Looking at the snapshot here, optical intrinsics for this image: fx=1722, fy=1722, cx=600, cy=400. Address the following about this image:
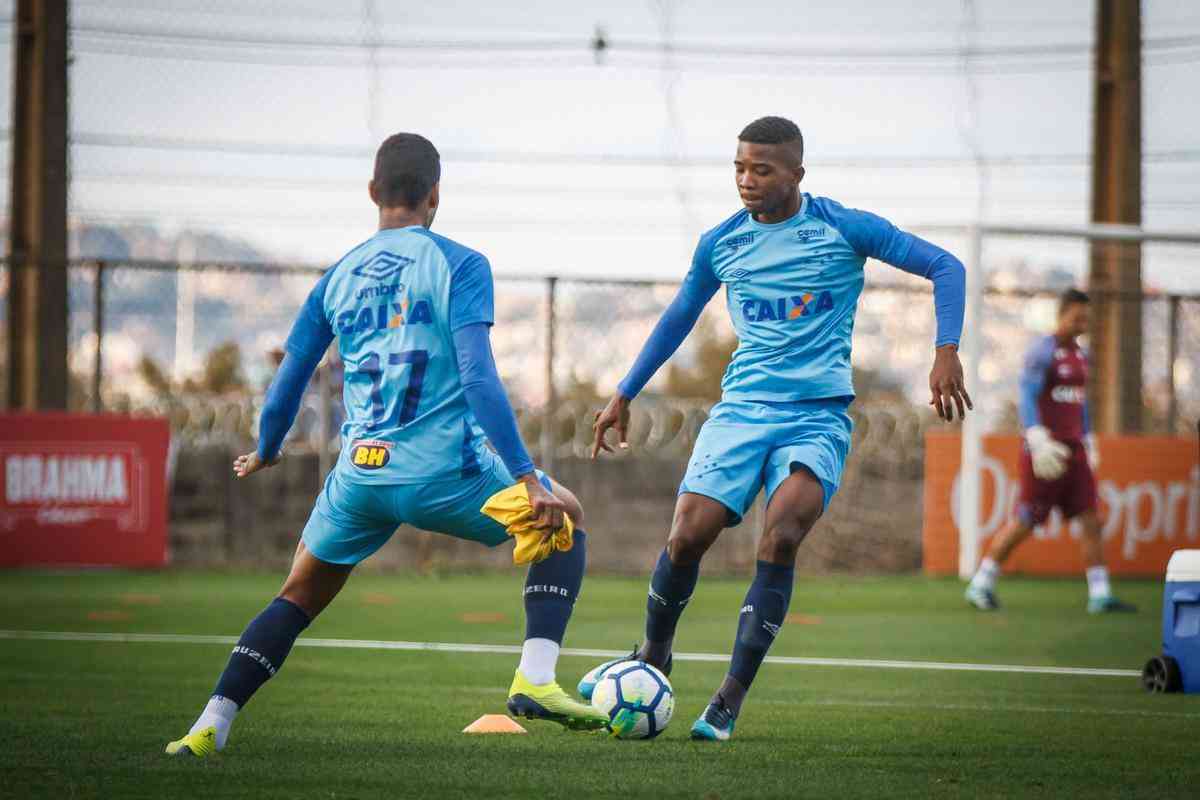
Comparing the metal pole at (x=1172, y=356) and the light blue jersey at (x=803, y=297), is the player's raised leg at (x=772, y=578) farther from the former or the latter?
the metal pole at (x=1172, y=356)

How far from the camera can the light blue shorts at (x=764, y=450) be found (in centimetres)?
615

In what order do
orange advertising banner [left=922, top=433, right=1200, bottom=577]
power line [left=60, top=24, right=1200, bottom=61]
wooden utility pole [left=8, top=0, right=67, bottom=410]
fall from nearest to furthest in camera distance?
1. orange advertising banner [left=922, top=433, right=1200, bottom=577]
2. wooden utility pole [left=8, top=0, right=67, bottom=410]
3. power line [left=60, top=24, right=1200, bottom=61]

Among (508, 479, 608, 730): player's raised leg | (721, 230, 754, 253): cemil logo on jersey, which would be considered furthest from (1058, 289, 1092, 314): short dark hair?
Result: (508, 479, 608, 730): player's raised leg

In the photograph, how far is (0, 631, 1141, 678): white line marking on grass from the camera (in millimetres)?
8828

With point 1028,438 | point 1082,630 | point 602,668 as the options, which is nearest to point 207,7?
point 1028,438

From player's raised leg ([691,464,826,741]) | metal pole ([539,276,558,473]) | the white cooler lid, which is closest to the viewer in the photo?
player's raised leg ([691,464,826,741])

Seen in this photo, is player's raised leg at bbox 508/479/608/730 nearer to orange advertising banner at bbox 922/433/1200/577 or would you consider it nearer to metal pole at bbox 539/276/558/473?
metal pole at bbox 539/276/558/473

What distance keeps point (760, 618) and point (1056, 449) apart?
715 centimetres

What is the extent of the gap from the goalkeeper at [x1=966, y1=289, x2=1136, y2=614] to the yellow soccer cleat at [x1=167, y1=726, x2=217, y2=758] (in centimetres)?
818

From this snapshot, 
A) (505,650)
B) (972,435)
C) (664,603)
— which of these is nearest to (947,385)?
(664,603)

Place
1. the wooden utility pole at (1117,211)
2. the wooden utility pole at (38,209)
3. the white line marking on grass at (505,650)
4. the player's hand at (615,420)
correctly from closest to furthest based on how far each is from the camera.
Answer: the player's hand at (615,420), the white line marking on grass at (505,650), the wooden utility pole at (38,209), the wooden utility pole at (1117,211)

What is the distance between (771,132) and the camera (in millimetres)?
6281

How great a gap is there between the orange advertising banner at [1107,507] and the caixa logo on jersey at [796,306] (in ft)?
32.3

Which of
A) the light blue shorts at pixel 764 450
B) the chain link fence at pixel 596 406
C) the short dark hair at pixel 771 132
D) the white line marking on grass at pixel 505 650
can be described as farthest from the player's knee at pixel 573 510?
the chain link fence at pixel 596 406
